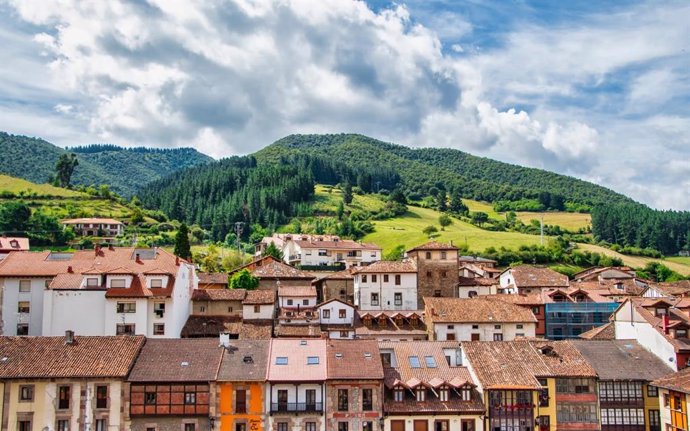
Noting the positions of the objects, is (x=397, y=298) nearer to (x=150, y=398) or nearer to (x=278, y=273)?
(x=278, y=273)

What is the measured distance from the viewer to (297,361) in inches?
2109

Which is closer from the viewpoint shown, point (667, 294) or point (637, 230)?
point (667, 294)

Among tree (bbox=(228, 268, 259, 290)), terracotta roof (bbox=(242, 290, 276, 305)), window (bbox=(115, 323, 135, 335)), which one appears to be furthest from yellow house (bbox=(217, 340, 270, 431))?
tree (bbox=(228, 268, 259, 290))

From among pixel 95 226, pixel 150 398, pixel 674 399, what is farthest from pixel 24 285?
pixel 95 226

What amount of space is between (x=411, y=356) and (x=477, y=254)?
92.8 meters

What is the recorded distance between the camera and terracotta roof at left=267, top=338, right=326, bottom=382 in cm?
5159

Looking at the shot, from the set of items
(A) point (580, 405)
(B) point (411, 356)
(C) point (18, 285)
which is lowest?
(A) point (580, 405)

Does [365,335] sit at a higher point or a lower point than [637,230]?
lower

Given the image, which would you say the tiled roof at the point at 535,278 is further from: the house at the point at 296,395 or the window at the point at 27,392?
the window at the point at 27,392

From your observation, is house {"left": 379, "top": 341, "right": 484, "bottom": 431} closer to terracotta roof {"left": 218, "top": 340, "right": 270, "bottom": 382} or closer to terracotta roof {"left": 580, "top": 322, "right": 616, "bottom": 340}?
terracotta roof {"left": 218, "top": 340, "right": 270, "bottom": 382}

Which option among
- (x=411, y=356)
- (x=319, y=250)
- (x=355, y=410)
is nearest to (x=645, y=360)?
(x=411, y=356)

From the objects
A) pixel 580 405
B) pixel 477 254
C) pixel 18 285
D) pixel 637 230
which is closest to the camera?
pixel 580 405

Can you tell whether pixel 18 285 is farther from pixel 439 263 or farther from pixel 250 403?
pixel 439 263

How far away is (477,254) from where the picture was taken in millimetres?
146750
